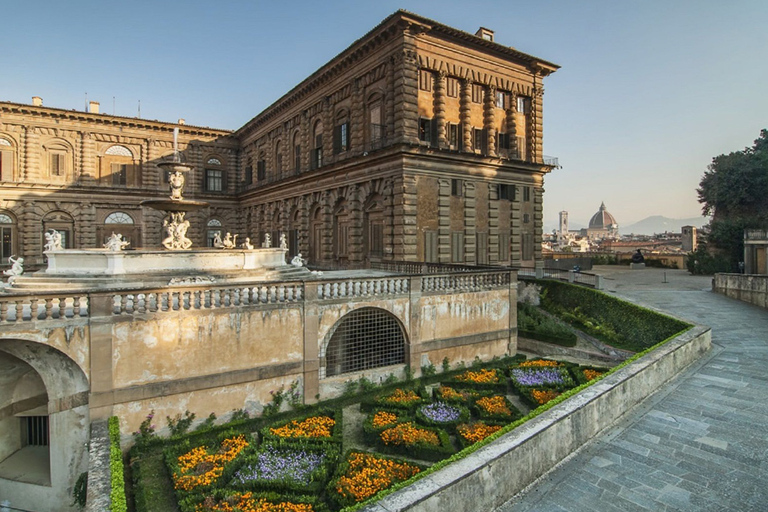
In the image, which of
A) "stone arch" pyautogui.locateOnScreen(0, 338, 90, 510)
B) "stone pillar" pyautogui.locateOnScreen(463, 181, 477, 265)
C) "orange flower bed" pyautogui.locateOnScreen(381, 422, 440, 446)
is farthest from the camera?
"stone pillar" pyautogui.locateOnScreen(463, 181, 477, 265)

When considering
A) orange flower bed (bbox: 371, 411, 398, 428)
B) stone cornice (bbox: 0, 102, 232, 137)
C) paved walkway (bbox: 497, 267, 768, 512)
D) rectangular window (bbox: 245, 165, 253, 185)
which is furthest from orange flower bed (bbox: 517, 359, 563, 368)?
stone cornice (bbox: 0, 102, 232, 137)

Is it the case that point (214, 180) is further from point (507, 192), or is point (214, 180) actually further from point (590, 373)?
point (590, 373)

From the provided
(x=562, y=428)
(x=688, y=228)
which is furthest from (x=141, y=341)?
(x=688, y=228)

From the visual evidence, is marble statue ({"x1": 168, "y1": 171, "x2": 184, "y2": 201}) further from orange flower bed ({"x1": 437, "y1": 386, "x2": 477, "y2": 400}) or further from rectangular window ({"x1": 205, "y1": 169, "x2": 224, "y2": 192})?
rectangular window ({"x1": 205, "y1": 169, "x2": 224, "y2": 192})

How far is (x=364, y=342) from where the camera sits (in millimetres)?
14195

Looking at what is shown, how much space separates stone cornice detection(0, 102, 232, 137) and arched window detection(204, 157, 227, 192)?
2759 mm

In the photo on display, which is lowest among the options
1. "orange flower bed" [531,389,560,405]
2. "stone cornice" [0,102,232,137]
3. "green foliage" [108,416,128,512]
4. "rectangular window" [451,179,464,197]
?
"orange flower bed" [531,389,560,405]

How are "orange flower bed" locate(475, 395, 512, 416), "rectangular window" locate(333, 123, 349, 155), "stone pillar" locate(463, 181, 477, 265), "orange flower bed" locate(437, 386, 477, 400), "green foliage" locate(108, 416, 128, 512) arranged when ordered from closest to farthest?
"green foliage" locate(108, 416, 128, 512) → "orange flower bed" locate(475, 395, 512, 416) → "orange flower bed" locate(437, 386, 477, 400) → "stone pillar" locate(463, 181, 477, 265) → "rectangular window" locate(333, 123, 349, 155)

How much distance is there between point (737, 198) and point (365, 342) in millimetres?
39351

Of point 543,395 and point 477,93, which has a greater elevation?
point 477,93

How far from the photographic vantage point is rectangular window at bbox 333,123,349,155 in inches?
1159

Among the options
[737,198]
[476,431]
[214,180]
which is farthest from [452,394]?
[214,180]

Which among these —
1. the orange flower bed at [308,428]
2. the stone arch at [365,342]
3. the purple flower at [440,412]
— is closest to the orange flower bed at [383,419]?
the purple flower at [440,412]

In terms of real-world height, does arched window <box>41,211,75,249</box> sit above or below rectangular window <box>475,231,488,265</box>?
above
